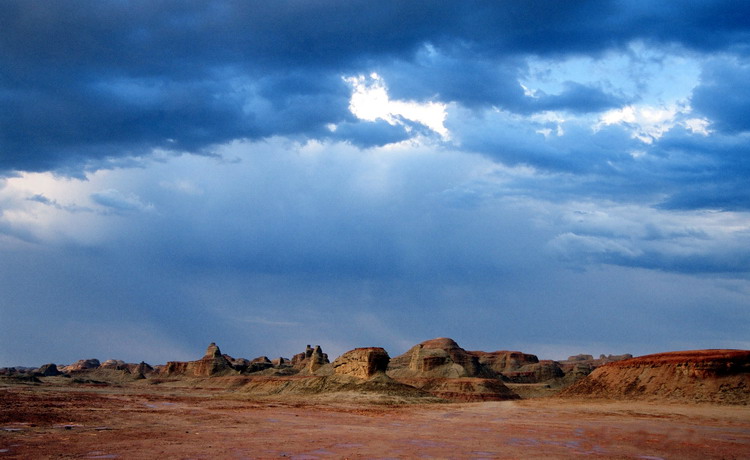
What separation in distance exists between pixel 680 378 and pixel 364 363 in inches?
1722

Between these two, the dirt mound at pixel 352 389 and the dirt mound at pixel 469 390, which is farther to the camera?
the dirt mound at pixel 469 390

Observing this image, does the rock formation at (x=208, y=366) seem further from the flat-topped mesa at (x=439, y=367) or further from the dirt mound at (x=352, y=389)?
the dirt mound at (x=352, y=389)

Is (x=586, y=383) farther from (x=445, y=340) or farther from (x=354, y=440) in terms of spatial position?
(x=445, y=340)

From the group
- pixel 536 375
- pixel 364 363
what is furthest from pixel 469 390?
pixel 536 375

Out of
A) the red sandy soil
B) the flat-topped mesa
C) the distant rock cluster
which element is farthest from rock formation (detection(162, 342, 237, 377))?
the red sandy soil

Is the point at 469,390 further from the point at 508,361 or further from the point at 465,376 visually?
the point at 508,361

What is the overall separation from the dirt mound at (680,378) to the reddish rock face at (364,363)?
2777cm

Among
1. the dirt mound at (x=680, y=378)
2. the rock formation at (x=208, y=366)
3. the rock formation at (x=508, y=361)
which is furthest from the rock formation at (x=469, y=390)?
the rock formation at (x=508, y=361)

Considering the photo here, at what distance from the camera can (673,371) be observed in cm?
7362

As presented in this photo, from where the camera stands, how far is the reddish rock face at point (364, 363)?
8994cm

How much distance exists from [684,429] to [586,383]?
44540 millimetres

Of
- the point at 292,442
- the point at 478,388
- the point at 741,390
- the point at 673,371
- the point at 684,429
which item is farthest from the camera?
the point at 478,388

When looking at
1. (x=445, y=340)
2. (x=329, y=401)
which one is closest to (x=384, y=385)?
(x=329, y=401)

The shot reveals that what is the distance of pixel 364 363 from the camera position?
90.9m
